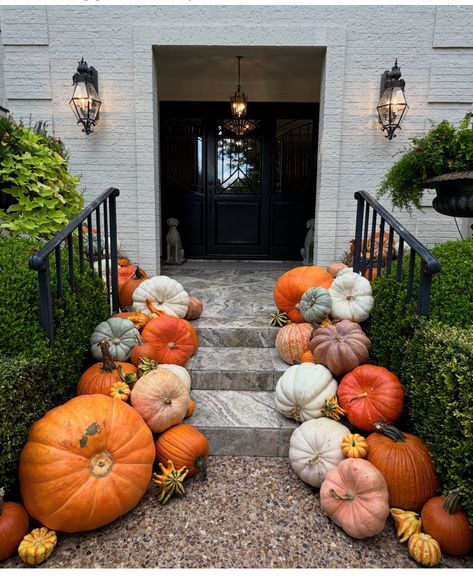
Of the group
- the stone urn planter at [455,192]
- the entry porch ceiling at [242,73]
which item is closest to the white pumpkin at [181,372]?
the stone urn planter at [455,192]

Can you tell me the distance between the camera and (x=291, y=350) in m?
2.70

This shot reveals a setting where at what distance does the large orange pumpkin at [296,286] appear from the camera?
305cm

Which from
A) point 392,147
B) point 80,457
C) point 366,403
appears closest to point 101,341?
point 80,457

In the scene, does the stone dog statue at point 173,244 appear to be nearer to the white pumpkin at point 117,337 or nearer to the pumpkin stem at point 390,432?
the white pumpkin at point 117,337

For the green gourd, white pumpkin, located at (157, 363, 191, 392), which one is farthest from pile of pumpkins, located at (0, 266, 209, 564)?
the green gourd

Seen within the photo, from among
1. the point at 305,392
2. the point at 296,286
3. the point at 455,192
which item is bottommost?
the point at 305,392

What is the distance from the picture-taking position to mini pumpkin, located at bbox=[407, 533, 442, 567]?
5.31 feet

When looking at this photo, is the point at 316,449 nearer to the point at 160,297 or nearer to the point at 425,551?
the point at 425,551

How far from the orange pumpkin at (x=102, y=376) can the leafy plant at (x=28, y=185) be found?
2.86 feet

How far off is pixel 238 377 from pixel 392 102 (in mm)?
3393

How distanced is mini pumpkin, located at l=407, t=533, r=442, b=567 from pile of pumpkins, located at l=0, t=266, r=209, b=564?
0.97m

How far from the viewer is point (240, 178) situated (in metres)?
6.34

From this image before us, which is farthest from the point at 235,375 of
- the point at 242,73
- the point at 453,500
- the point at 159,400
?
the point at 242,73

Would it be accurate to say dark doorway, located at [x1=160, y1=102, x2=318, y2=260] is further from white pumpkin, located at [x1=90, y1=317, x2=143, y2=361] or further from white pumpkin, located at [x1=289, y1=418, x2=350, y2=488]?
white pumpkin, located at [x1=289, y1=418, x2=350, y2=488]
